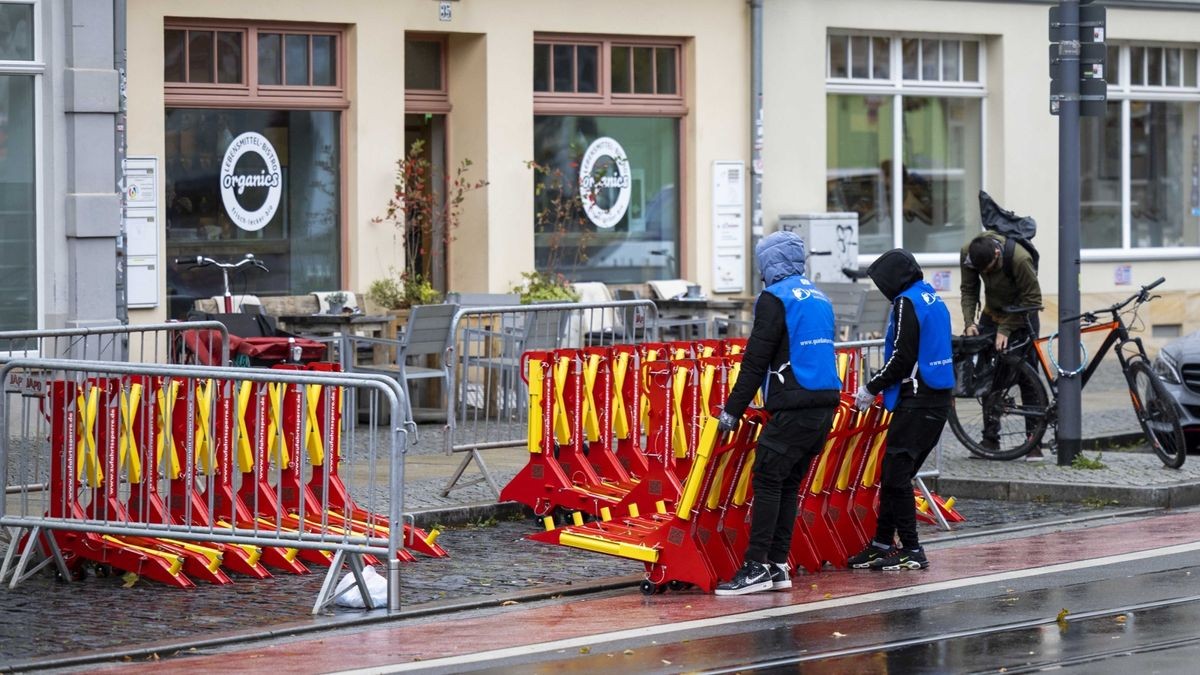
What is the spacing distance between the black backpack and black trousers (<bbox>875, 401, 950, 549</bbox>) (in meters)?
3.93

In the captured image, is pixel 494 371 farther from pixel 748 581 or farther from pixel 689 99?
pixel 689 99

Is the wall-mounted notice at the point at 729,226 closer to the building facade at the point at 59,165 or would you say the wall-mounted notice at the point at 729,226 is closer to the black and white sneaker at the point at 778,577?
the building facade at the point at 59,165

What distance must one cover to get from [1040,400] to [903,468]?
3873 mm

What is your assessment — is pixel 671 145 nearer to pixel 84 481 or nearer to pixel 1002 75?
pixel 1002 75

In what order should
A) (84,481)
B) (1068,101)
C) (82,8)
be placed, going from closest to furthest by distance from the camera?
(84,481), (1068,101), (82,8)

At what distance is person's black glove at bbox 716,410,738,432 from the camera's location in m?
9.66

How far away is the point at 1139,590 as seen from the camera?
375 inches

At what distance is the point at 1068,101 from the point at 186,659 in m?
7.99

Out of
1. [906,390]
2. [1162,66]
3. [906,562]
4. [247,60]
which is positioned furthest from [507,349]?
[1162,66]

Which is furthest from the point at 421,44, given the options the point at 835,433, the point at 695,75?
the point at 835,433

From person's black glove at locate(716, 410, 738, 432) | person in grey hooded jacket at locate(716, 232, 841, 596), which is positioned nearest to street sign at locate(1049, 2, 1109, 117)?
person in grey hooded jacket at locate(716, 232, 841, 596)

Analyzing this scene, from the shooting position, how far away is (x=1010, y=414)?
14.2 metres

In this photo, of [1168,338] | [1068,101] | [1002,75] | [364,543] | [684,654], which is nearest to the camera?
[684,654]

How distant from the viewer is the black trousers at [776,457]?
32.0 ft
